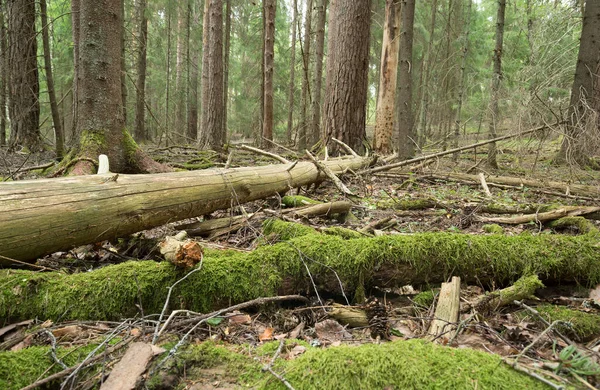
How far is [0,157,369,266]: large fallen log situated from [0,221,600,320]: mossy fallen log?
12.0 inches

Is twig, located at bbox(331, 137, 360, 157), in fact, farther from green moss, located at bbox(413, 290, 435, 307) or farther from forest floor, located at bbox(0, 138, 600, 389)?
green moss, located at bbox(413, 290, 435, 307)

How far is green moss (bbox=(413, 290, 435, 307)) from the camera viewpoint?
254 centimetres

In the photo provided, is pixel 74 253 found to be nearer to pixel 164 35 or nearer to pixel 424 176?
pixel 424 176

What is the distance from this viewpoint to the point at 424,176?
6855 millimetres

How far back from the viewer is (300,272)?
8.70ft

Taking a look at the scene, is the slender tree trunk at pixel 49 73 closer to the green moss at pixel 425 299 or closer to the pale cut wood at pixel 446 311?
the green moss at pixel 425 299

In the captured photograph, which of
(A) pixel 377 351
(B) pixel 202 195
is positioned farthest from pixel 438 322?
(B) pixel 202 195

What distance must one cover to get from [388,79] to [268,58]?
4.30 metres

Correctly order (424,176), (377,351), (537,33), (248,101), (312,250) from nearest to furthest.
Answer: (377,351) < (312,250) < (424,176) < (537,33) < (248,101)

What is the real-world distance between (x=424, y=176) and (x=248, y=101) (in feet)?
50.5

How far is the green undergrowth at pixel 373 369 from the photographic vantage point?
1.47m

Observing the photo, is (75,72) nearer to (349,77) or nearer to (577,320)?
(349,77)

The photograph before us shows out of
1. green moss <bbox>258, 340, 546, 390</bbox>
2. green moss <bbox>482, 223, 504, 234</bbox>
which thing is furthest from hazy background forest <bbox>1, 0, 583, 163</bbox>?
green moss <bbox>258, 340, 546, 390</bbox>

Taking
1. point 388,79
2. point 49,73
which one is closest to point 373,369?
point 49,73
